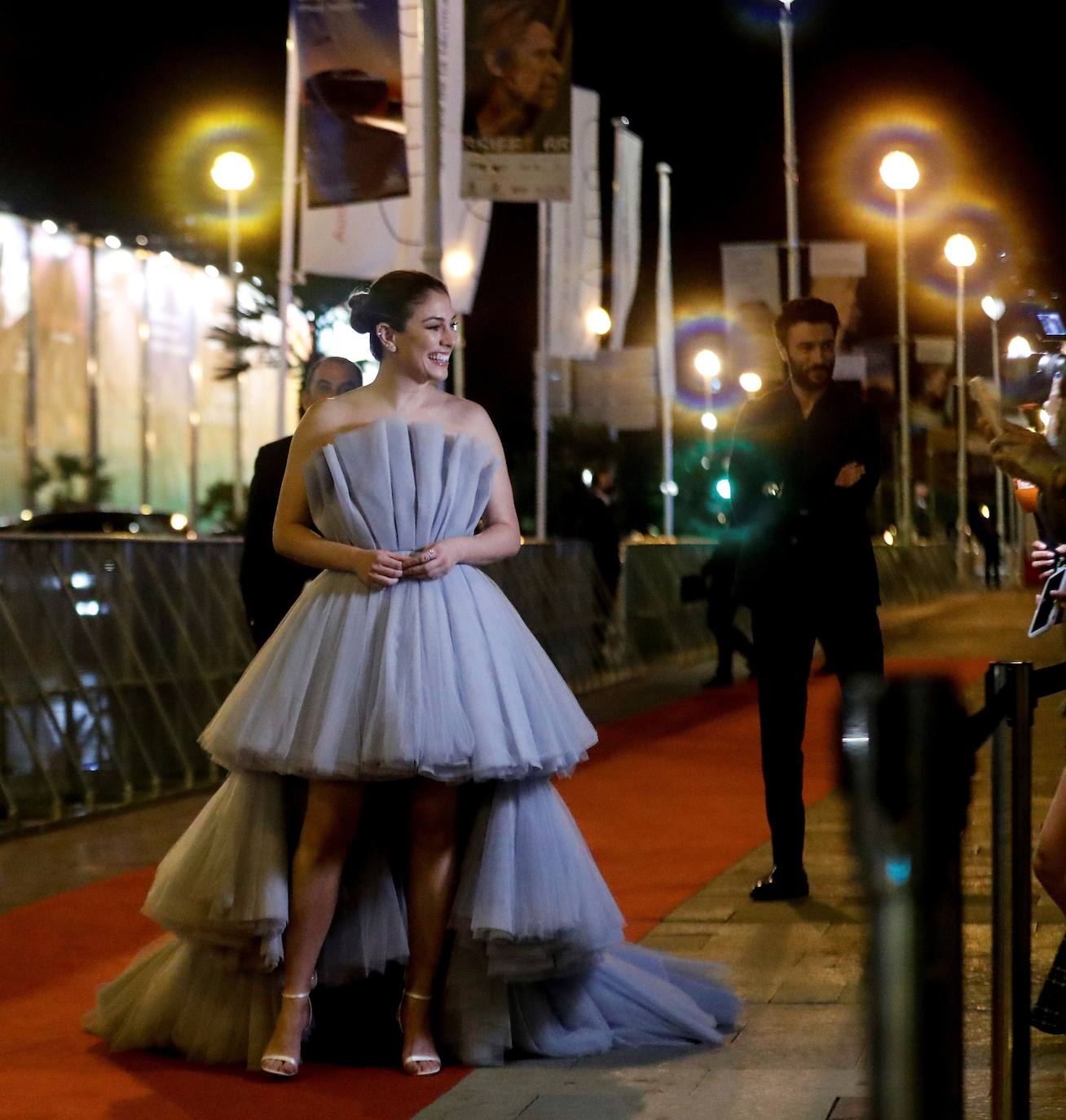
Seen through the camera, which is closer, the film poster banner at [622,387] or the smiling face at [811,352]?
the smiling face at [811,352]

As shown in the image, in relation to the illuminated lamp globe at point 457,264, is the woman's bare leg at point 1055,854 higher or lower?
lower

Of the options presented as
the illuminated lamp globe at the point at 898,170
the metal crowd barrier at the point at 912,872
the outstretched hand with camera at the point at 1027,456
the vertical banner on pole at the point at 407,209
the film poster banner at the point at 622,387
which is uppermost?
the illuminated lamp globe at the point at 898,170

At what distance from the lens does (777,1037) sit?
5.42 meters

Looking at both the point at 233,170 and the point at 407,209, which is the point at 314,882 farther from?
the point at 233,170

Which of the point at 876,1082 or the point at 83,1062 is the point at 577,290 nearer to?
the point at 83,1062

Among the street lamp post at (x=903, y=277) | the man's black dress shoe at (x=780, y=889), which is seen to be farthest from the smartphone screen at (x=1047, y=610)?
the street lamp post at (x=903, y=277)

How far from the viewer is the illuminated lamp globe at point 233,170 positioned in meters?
27.1

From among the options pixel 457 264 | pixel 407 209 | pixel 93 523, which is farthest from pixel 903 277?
pixel 407 209

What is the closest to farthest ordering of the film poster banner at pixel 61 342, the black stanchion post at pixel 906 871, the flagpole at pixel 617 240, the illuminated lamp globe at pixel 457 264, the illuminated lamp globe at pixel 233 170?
the black stanchion post at pixel 906 871 → the illuminated lamp globe at pixel 457 264 → the flagpole at pixel 617 240 → the illuminated lamp globe at pixel 233 170 → the film poster banner at pixel 61 342

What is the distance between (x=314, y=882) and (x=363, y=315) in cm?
150

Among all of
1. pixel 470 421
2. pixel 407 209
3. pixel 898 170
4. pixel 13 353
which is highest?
pixel 898 170

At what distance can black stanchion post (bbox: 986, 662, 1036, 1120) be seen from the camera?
3.96 metres

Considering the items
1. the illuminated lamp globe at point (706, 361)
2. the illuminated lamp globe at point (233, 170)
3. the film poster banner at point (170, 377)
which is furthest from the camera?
the illuminated lamp globe at point (706, 361)

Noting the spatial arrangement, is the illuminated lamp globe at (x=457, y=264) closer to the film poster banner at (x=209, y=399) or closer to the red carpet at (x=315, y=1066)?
the red carpet at (x=315, y=1066)
